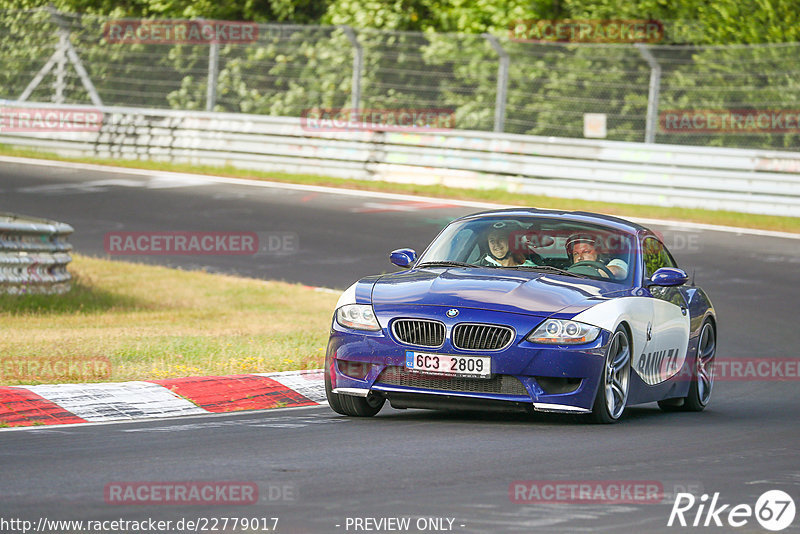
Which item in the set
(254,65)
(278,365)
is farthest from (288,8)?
(278,365)

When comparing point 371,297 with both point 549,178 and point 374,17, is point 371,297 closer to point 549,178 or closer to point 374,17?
point 549,178

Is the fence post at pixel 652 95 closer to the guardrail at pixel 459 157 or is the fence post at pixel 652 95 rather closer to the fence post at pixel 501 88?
the guardrail at pixel 459 157

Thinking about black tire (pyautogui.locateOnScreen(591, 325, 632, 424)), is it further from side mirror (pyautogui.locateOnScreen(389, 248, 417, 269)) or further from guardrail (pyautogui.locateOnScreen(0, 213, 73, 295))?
guardrail (pyautogui.locateOnScreen(0, 213, 73, 295))

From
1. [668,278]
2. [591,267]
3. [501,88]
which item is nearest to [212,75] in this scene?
[501,88]

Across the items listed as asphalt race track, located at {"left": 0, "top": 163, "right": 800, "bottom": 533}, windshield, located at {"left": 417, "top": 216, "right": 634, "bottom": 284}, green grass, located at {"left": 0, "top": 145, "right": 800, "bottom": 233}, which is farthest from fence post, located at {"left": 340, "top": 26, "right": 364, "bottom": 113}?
windshield, located at {"left": 417, "top": 216, "right": 634, "bottom": 284}

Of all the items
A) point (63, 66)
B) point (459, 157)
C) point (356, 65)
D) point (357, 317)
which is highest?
point (356, 65)

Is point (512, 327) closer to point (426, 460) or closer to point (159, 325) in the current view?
point (426, 460)

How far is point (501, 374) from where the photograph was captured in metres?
8.15

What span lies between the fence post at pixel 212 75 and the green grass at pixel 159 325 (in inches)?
413

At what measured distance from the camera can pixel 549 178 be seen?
79.2ft

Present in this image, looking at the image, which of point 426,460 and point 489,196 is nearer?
point 426,460

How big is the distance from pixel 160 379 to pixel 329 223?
11630 millimetres

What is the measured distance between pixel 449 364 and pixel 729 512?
2.53 metres

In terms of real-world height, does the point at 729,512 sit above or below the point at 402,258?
below
